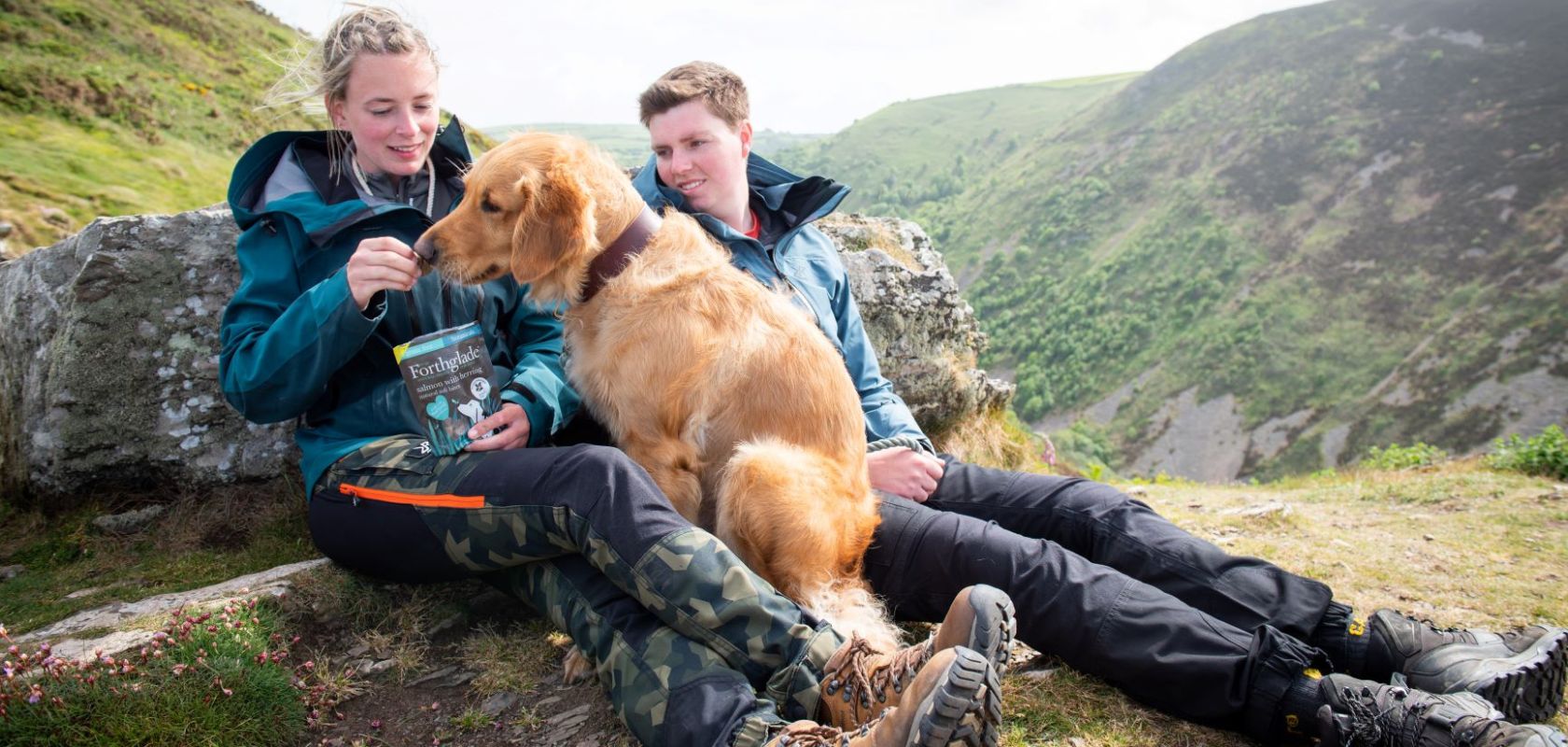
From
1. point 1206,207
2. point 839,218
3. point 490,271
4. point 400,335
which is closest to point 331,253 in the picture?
point 400,335

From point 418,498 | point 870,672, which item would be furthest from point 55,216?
point 870,672

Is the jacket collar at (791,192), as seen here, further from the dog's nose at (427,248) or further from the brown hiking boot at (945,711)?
the brown hiking boot at (945,711)

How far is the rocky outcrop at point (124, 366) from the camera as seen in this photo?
4.33 m

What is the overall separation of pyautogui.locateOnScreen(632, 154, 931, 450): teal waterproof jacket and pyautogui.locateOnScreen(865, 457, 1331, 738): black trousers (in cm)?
85

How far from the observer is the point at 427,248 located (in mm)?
3418

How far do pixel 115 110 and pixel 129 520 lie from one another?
14.2m

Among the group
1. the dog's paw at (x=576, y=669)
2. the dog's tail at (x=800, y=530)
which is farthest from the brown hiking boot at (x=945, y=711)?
the dog's paw at (x=576, y=669)

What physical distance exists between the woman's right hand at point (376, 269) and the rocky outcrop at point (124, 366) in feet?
7.07

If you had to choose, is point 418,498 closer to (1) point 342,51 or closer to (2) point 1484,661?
(1) point 342,51

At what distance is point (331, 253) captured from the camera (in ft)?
11.5

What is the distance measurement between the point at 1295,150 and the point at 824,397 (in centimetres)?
8652

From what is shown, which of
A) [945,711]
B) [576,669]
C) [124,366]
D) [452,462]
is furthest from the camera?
[124,366]

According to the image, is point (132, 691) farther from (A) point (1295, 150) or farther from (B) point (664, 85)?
(A) point (1295, 150)

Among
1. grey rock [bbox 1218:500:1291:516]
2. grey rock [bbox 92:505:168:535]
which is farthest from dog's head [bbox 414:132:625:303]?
grey rock [bbox 1218:500:1291:516]
